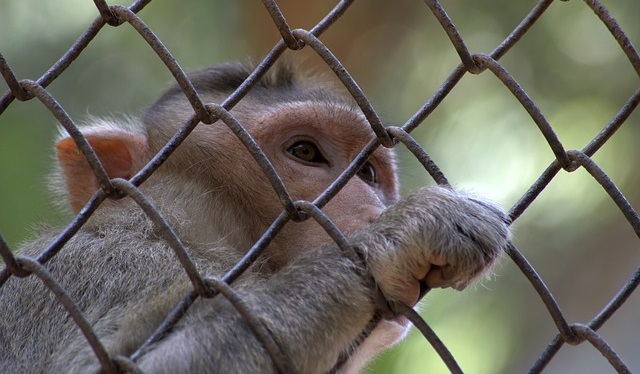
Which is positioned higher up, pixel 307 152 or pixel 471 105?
pixel 471 105

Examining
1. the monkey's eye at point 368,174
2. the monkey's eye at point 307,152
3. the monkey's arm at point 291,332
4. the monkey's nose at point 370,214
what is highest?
the monkey's eye at point 307,152

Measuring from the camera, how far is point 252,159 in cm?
374

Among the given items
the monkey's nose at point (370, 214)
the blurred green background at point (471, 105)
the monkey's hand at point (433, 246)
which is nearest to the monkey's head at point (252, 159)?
the monkey's nose at point (370, 214)

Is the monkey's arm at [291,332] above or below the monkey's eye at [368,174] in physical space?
below

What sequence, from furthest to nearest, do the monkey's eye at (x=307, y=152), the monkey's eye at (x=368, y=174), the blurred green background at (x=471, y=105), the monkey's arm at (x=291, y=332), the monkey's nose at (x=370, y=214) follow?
1. the blurred green background at (x=471, y=105)
2. the monkey's eye at (x=368, y=174)
3. the monkey's eye at (x=307, y=152)
4. the monkey's nose at (x=370, y=214)
5. the monkey's arm at (x=291, y=332)

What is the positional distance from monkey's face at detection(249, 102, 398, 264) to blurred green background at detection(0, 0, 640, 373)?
3142mm

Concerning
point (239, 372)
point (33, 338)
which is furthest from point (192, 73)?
point (239, 372)

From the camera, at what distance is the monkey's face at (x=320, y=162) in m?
3.39

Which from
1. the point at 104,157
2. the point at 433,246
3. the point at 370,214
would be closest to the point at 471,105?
the point at 104,157

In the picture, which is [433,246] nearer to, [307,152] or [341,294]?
[341,294]

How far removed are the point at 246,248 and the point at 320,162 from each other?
1.83 ft

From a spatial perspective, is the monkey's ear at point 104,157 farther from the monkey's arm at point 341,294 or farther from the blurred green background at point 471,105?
the blurred green background at point 471,105

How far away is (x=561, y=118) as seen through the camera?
7.84 meters

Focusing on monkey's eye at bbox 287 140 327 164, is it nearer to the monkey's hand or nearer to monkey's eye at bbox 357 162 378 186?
monkey's eye at bbox 357 162 378 186
